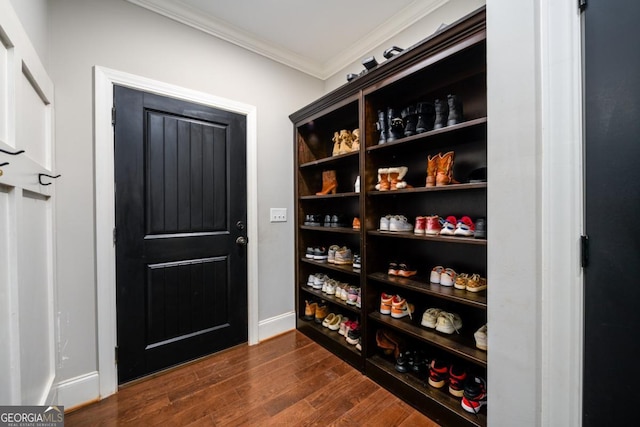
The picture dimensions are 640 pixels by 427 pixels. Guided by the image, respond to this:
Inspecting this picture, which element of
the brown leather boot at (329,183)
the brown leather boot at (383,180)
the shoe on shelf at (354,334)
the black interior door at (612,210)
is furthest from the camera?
the brown leather boot at (329,183)

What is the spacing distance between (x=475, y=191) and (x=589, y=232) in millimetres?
693

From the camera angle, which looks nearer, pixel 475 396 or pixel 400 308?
pixel 475 396

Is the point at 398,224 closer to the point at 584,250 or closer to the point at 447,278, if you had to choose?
the point at 447,278

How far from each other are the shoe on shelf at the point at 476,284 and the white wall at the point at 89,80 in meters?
1.54

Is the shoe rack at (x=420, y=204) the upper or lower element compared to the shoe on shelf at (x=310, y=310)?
upper

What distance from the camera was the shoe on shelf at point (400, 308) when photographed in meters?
1.58

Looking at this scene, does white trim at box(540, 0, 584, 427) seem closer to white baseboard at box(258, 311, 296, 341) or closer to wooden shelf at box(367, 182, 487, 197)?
wooden shelf at box(367, 182, 487, 197)

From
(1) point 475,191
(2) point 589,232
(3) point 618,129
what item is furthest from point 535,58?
(1) point 475,191

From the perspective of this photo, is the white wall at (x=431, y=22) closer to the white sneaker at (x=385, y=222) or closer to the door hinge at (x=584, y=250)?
the white sneaker at (x=385, y=222)

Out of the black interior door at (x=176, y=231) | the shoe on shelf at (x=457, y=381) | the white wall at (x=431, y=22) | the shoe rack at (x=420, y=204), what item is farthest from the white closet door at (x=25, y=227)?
the white wall at (x=431, y=22)

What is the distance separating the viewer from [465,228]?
129 centimetres

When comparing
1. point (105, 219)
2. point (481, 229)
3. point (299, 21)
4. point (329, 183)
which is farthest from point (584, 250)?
point (105, 219)

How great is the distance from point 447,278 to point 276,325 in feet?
4.95

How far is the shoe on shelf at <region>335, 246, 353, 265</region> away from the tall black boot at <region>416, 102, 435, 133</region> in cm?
107
